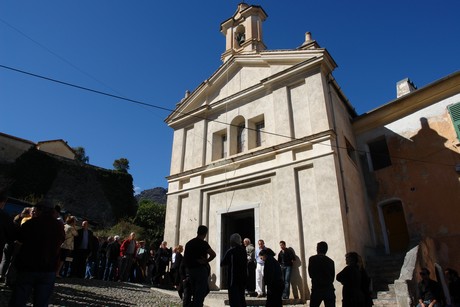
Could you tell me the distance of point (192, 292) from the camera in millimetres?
5594

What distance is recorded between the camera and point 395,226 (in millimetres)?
12297

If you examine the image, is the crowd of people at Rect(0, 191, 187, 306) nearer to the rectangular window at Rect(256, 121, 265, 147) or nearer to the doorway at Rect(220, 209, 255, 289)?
the doorway at Rect(220, 209, 255, 289)

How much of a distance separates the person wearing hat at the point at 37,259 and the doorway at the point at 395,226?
37.8ft

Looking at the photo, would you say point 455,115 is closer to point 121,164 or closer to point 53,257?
point 53,257

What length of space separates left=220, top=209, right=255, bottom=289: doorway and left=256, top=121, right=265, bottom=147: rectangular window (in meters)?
2.93

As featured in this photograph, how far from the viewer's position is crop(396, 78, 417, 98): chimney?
653 inches

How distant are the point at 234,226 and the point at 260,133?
159 inches

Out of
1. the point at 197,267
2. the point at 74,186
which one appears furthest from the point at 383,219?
the point at 74,186

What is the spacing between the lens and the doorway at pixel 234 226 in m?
12.1

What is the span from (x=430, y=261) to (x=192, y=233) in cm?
845

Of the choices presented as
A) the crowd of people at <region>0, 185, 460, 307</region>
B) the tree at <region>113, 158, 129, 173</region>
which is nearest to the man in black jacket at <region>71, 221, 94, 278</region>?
the crowd of people at <region>0, 185, 460, 307</region>

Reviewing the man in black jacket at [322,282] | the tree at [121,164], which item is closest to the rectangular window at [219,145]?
the man in black jacket at [322,282]

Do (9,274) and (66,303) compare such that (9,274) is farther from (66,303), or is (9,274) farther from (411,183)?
(411,183)

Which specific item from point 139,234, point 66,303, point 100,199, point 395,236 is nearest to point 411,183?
point 395,236
